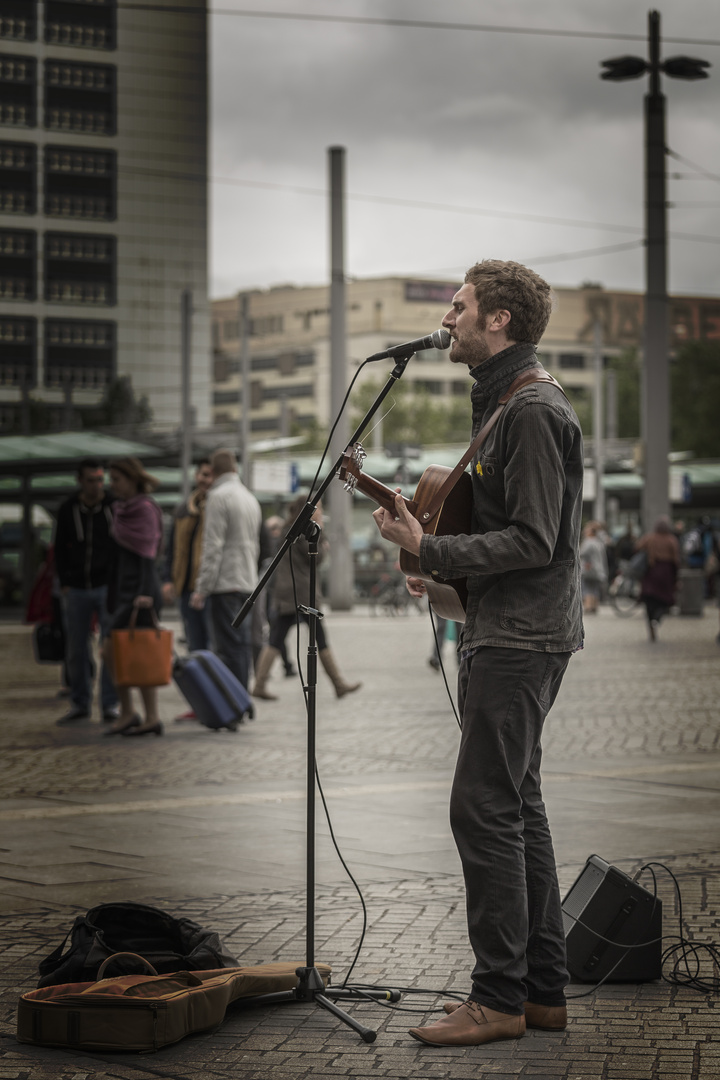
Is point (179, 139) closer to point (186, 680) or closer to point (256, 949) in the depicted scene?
point (186, 680)

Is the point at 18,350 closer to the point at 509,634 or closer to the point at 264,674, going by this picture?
the point at 264,674

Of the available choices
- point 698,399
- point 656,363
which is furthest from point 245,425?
point 698,399

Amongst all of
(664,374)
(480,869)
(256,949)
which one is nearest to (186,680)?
(256,949)

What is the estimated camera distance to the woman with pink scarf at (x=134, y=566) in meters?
10.1

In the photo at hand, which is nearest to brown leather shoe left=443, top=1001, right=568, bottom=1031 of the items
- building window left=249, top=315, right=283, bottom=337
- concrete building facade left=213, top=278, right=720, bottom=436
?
concrete building facade left=213, top=278, right=720, bottom=436

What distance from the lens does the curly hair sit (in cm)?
392

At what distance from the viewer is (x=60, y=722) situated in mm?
11141

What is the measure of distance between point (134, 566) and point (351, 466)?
6.43m

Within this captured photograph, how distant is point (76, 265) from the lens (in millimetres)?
69125

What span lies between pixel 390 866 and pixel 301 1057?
2.34 meters

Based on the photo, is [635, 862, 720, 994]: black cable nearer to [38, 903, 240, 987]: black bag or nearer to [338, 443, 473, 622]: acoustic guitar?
[338, 443, 473, 622]: acoustic guitar

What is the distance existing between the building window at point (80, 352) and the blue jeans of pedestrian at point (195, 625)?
2343 inches

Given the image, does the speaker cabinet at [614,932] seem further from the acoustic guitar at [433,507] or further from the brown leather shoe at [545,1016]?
the acoustic guitar at [433,507]

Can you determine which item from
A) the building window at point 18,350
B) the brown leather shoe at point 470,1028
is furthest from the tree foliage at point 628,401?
the brown leather shoe at point 470,1028
